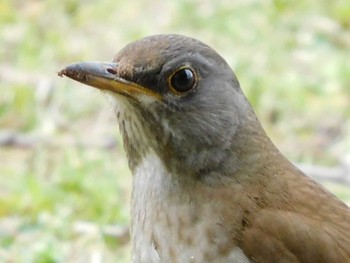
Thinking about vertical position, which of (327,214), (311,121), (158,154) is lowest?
(327,214)

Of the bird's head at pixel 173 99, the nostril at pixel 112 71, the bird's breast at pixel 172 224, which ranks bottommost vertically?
the bird's breast at pixel 172 224

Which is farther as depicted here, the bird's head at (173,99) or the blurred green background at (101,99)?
the blurred green background at (101,99)

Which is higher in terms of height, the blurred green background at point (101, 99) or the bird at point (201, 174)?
the blurred green background at point (101, 99)

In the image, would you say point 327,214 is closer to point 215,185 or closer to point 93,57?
point 215,185

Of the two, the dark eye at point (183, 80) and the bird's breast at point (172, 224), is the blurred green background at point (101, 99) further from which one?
the dark eye at point (183, 80)

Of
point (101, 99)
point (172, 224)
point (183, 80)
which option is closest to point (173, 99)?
point (183, 80)

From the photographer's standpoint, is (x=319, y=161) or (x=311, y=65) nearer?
(x=319, y=161)

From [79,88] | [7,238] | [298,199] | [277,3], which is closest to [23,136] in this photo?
[79,88]

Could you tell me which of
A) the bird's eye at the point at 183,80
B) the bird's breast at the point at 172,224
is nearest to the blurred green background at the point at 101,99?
the bird's breast at the point at 172,224
